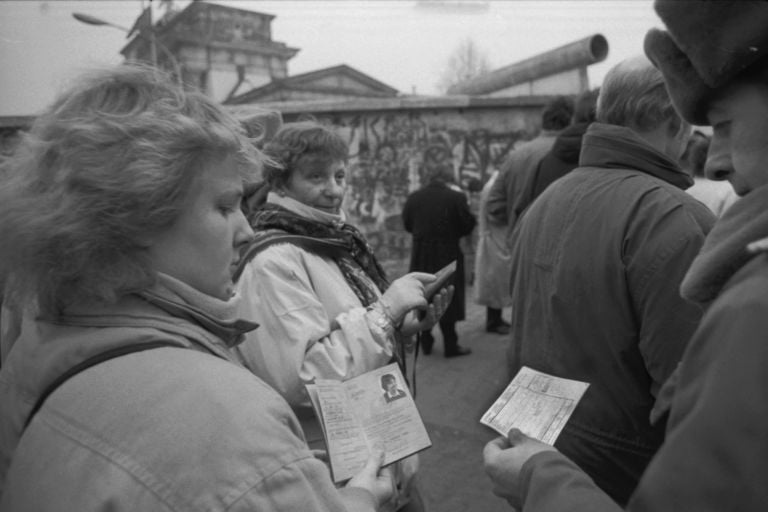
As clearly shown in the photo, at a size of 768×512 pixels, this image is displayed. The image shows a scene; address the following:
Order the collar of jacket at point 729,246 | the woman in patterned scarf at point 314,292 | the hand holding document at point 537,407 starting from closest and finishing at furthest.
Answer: the collar of jacket at point 729,246 → the hand holding document at point 537,407 → the woman in patterned scarf at point 314,292

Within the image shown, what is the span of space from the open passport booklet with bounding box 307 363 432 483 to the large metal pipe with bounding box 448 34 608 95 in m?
8.49

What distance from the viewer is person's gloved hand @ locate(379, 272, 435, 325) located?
2.14m

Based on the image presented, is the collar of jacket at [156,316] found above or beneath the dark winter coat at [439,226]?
above

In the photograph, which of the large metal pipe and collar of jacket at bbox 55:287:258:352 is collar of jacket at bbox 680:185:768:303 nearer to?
collar of jacket at bbox 55:287:258:352

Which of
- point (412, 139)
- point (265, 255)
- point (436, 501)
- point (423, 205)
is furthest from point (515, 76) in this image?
point (265, 255)

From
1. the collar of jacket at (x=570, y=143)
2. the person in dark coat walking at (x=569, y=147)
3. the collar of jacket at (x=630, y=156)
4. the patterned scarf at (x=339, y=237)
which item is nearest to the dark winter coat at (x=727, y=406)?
the collar of jacket at (x=630, y=156)

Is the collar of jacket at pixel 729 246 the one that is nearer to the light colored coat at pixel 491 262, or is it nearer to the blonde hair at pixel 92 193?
the blonde hair at pixel 92 193

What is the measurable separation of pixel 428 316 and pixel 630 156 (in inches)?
36.8

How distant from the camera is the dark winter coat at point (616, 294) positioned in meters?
1.84

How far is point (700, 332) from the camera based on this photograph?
2.61ft

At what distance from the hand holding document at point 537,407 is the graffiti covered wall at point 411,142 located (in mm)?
7806

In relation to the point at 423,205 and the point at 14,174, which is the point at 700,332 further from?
the point at 423,205

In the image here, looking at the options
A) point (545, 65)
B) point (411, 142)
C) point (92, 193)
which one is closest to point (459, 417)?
point (92, 193)

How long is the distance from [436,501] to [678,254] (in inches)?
95.2
